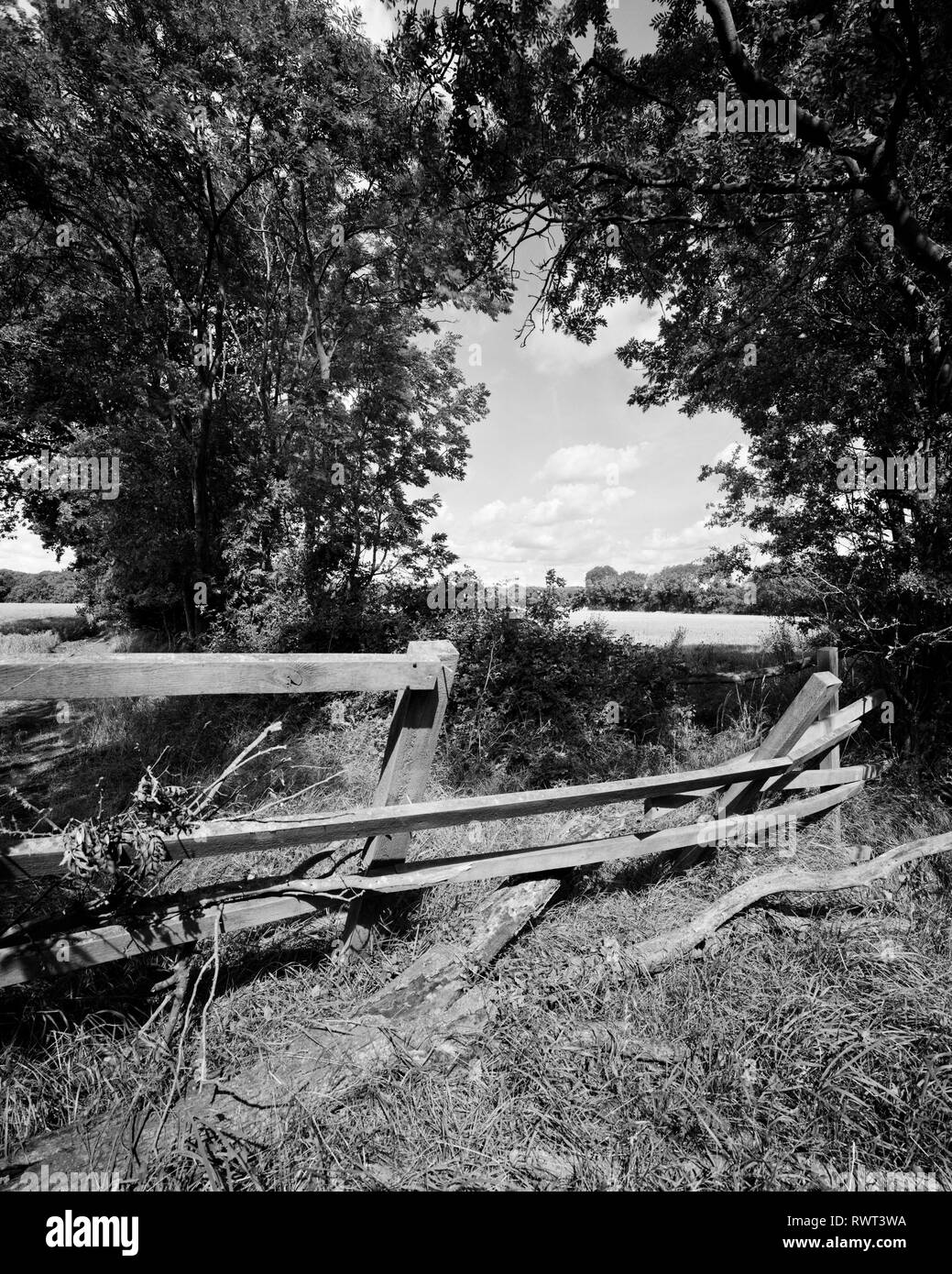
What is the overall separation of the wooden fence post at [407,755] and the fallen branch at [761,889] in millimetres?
1293

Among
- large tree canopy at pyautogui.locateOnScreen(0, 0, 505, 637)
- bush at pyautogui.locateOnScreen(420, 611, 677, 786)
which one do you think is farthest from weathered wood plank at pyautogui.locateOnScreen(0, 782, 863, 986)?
large tree canopy at pyautogui.locateOnScreen(0, 0, 505, 637)

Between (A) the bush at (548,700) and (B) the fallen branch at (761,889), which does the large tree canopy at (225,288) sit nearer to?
(A) the bush at (548,700)

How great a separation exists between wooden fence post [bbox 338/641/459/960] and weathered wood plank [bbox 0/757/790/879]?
11 cm

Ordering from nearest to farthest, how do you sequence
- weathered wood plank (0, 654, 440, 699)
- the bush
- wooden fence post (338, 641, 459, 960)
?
weathered wood plank (0, 654, 440, 699), wooden fence post (338, 641, 459, 960), the bush

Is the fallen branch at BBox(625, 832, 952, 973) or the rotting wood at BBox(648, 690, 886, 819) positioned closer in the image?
the fallen branch at BBox(625, 832, 952, 973)

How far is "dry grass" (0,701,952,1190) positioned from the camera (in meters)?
1.69

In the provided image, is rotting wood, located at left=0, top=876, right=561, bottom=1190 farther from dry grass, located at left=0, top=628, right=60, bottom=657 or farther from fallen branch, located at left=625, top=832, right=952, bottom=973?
dry grass, located at left=0, top=628, right=60, bottom=657

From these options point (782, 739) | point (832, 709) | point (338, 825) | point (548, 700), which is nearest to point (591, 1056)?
point (338, 825)

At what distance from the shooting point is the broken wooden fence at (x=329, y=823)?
1.80 metres

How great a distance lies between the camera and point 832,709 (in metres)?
3.69

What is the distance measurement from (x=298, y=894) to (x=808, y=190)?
7.23 meters

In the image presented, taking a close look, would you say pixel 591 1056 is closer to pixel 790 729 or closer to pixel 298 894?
pixel 298 894
